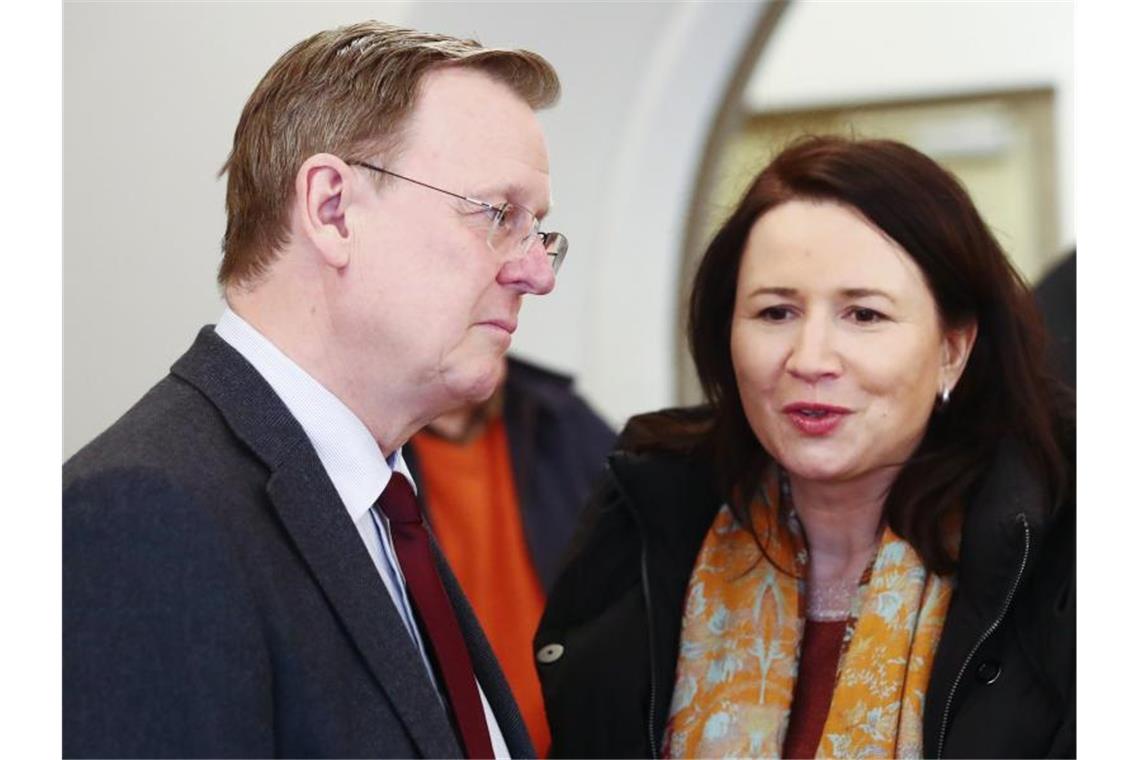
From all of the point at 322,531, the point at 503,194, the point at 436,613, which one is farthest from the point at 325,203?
the point at 436,613

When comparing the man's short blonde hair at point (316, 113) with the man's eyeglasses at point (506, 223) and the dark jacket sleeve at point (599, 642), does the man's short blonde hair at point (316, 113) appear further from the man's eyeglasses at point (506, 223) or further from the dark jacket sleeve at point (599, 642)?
the dark jacket sleeve at point (599, 642)

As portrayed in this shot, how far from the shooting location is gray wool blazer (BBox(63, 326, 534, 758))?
4.58 feet

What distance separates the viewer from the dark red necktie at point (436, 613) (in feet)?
5.69

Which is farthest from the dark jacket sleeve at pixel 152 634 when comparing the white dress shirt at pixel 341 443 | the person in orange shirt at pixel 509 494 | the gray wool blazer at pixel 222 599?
the person in orange shirt at pixel 509 494

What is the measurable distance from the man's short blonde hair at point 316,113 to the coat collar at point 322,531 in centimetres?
16

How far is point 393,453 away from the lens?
1828mm

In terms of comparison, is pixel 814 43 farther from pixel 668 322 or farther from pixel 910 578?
pixel 910 578

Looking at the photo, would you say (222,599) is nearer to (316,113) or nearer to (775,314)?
(316,113)

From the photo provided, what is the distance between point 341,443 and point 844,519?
0.94 m

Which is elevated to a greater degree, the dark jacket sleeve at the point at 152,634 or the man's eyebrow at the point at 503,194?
the man's eyebrow at the point at 503,194

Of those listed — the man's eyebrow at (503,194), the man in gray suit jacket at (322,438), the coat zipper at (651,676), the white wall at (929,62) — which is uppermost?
the white wall at (929,62)

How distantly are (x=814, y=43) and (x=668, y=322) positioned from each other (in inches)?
170

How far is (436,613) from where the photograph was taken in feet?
5.81
